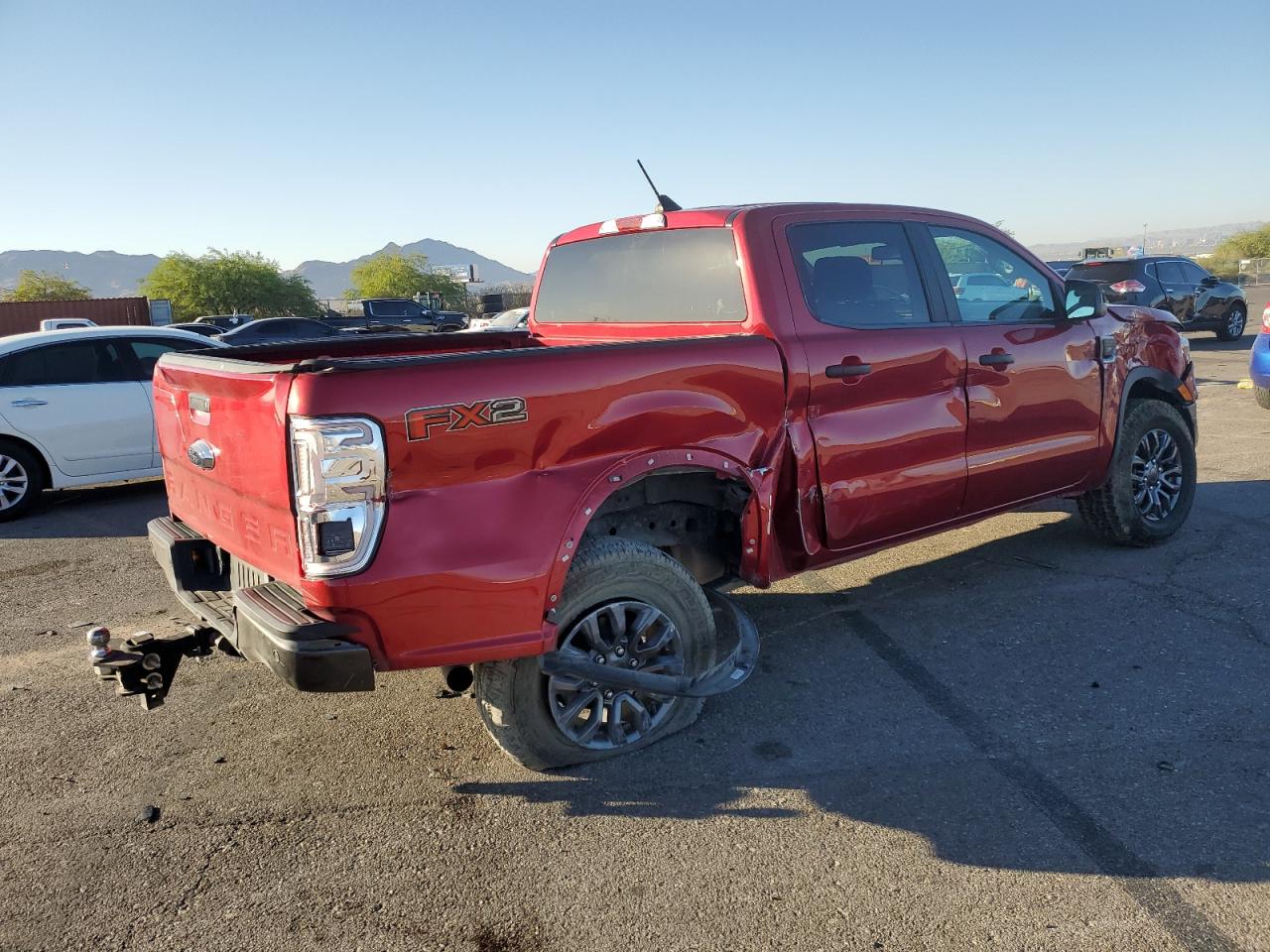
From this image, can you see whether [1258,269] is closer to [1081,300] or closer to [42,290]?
[1081,300]

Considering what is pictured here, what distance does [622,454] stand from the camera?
3.20 metres

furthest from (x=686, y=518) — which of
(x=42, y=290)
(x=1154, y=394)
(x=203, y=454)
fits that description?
(x=42, y=290)

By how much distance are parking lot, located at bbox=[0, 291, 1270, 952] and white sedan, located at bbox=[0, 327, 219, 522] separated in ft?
10.4

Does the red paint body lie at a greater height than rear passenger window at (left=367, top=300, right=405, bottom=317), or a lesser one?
lesser

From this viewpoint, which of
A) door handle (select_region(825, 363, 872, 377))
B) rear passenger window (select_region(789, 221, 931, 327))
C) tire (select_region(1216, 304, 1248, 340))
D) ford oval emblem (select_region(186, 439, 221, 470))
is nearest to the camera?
ford oval emblem (select_region(186, 439, 221, 470))

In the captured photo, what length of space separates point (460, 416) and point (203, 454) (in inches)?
44.9

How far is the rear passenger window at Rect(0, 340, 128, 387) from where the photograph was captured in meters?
7.55

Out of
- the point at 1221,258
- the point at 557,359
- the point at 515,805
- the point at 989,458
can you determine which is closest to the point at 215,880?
the point at 515,805

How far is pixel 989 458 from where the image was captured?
4551 mm

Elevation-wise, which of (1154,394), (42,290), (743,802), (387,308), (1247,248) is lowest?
(743,802)

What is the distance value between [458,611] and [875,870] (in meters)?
1.46

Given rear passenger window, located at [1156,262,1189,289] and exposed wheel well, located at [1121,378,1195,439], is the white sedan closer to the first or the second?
exposed wheel well, located at [1121,378,1195,439]

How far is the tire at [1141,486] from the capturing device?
544 cm

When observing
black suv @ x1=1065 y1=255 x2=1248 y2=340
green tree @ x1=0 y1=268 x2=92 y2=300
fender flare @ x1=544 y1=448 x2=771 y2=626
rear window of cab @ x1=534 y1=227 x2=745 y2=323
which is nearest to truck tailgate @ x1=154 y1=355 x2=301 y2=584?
fender flare @ x1=544 y1=448 x2=771 y2=626
